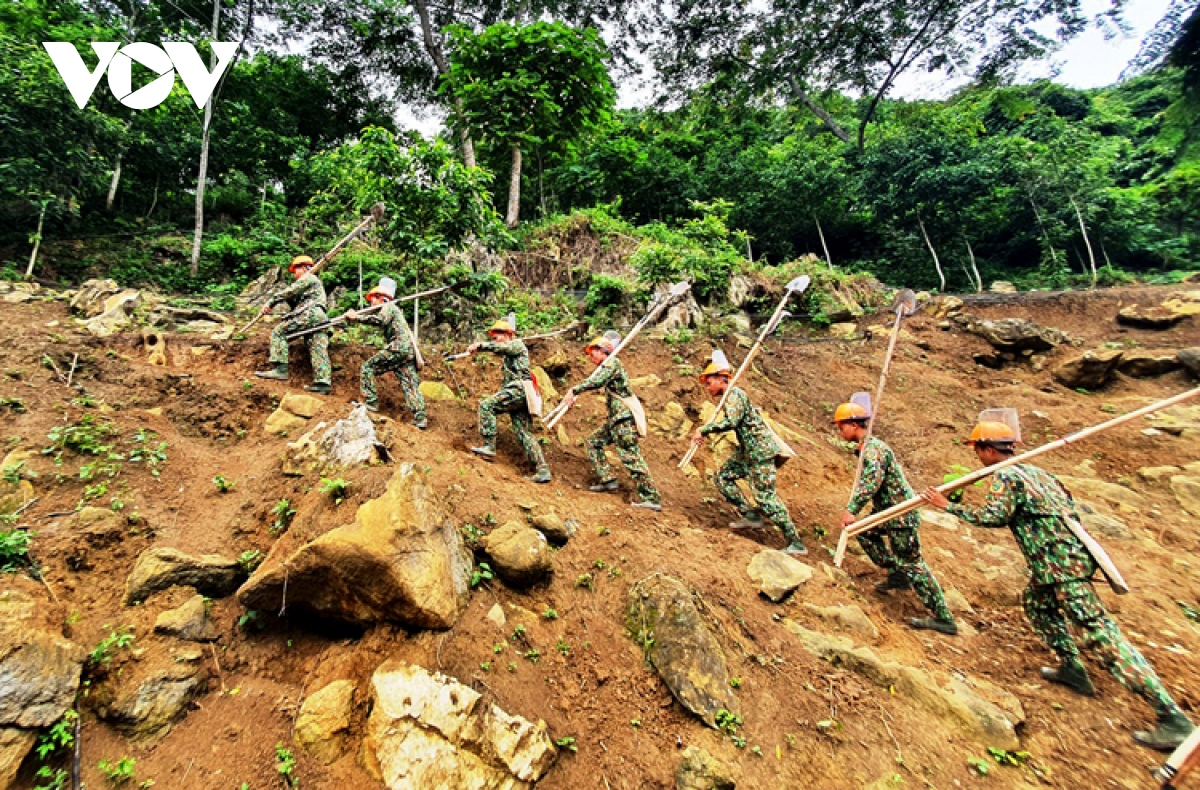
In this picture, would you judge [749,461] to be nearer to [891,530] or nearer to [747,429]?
[747,429]

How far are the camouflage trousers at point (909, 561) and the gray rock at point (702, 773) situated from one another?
292cm

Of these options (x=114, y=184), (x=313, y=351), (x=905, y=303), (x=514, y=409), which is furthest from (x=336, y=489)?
(x=114, y=184)

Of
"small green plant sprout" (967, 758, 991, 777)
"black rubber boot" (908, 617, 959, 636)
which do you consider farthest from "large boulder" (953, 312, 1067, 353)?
"small green plant sprout" (967, 758, 991, 777)

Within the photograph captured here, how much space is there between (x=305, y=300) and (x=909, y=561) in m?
8.35

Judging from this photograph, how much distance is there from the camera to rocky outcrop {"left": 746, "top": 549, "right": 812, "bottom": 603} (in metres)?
4.49

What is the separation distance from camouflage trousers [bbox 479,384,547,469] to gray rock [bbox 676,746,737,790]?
12.5 feet

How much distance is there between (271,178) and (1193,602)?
22560 millimetres

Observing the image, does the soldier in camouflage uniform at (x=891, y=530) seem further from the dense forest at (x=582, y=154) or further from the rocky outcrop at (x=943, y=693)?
the dense forest at (x=582, y=154)

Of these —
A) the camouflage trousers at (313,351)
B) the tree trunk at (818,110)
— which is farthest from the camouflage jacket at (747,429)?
the tree trunk at (818,110)

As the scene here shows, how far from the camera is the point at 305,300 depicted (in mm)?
7168

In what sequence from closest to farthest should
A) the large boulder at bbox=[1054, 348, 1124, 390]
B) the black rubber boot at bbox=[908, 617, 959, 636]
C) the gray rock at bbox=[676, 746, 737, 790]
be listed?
the gray rock at bbox=[676, 746, 737, 790] < the black rubber boot at bbox=[908, 617, 959, 636] < the large boulder at bbox=[1054, 348, 1124, 390]

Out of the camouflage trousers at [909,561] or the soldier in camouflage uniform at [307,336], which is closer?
the camouflage trousers at [909,561]

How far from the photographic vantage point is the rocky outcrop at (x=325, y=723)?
2.71 m

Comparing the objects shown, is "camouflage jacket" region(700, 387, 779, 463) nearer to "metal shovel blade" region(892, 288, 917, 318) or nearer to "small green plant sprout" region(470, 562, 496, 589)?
"metal shovel blade" region(892, 288, 917, 318)
